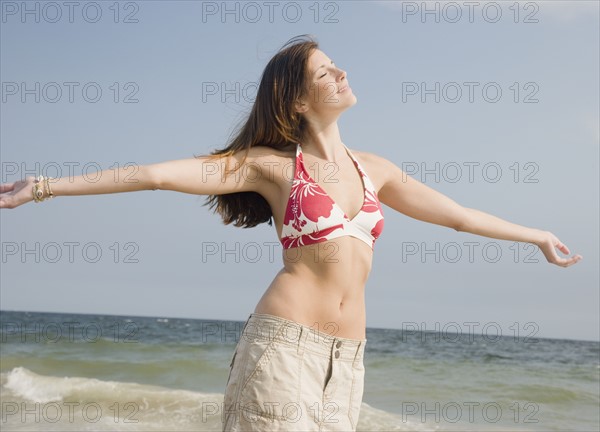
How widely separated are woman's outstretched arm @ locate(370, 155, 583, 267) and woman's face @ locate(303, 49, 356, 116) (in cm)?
42

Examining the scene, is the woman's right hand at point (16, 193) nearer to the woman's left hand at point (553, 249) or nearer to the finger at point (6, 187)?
the finger at point (6, 187)

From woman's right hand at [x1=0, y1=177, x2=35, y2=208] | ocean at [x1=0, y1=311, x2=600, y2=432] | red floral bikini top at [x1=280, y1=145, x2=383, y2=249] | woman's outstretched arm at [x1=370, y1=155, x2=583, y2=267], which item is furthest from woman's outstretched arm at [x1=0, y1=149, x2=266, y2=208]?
ocean at [x1=0, y1=311, x2=600, y2=432]

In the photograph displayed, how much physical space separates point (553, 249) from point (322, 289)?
1.23 meters

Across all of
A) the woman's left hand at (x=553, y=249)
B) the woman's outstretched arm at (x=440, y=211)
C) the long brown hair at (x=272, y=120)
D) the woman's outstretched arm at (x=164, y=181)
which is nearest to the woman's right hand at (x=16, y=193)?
the woman's outstretched arm at (x=164, y=181)

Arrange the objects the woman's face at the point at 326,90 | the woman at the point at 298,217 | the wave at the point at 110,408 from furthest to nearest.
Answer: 1. the wave at the point at 110,408
2. the woman's face at the point at 326,90
3. the woman at the point at 298,217

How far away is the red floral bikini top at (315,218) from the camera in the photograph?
2969 mm

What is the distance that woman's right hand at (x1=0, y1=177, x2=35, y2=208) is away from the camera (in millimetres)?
2402

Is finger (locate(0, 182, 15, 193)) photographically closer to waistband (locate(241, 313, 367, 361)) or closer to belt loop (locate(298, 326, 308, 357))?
waistband (locate(241, 313, 367, 361))

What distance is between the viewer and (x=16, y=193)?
→ 8.01 feet

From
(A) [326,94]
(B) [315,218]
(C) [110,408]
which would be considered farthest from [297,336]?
(C) [110,408]

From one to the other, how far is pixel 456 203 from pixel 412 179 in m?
0.22

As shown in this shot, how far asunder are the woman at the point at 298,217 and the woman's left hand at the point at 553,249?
76 centimetres

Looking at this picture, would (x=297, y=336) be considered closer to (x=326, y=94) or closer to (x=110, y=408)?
(x=326, y=94)

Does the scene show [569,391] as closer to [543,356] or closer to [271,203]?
[543,356]
